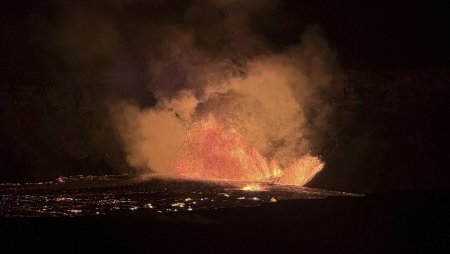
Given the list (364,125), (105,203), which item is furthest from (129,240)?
(364,125)

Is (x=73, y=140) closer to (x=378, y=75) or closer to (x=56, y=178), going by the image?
(x=56, y=178)

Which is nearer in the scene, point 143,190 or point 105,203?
point 105,203

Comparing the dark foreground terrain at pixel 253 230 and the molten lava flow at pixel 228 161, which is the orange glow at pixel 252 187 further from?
the dark foreground terrain at pixel 253 230

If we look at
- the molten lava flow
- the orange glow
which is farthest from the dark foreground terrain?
the molten lava flow

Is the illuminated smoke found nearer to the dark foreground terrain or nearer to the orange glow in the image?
the orange glow

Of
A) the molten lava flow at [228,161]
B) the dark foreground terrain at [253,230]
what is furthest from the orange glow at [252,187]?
the dark foreground terrain at [253,230]
